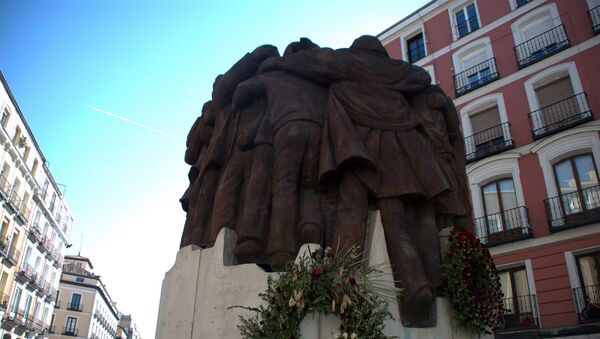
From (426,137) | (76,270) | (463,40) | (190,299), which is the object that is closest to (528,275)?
(463,40)

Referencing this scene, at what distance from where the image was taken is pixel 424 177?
4.61 m

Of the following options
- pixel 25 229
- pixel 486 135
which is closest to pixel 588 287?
pixel 486 135

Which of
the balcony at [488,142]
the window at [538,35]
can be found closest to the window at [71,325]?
the balcony at [488,142]

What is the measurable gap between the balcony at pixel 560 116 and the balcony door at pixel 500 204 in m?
2.12

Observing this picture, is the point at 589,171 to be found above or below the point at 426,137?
above

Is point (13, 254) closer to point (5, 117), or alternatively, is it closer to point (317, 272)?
point (5, 117)

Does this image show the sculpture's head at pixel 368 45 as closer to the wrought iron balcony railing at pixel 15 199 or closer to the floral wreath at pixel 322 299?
the floral wreath at pixel 322 299

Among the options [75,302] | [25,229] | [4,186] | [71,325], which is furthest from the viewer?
[75,302]

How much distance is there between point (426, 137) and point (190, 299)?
291 cm

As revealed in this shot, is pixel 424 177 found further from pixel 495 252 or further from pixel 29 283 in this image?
pixel 29 283

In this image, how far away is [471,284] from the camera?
168 inches

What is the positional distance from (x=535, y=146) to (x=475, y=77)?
5.02 m

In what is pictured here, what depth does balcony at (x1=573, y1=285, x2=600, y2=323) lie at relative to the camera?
1431 cm

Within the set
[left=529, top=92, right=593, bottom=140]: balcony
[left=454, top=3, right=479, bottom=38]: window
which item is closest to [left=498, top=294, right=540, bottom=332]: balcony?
[left=529, top=92, right=593, bottom=140]: balcony
